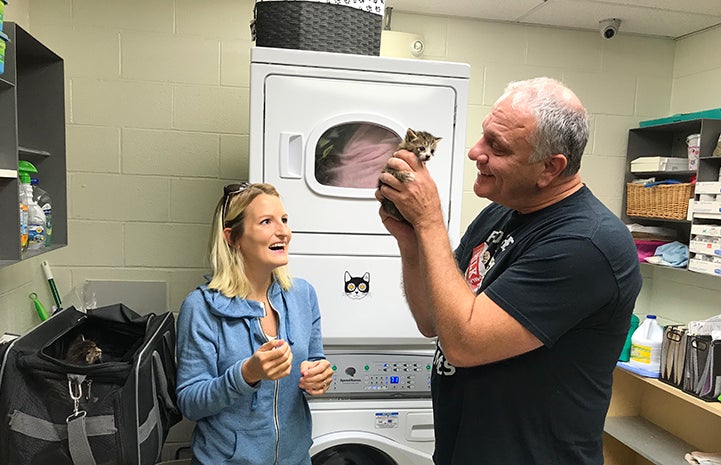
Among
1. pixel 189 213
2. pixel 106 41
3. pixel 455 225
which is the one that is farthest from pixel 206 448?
pixel 106 41

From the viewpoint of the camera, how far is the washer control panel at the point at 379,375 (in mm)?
1943

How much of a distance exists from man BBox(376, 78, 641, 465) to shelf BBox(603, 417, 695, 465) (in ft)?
4.63

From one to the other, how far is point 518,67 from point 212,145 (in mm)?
1626

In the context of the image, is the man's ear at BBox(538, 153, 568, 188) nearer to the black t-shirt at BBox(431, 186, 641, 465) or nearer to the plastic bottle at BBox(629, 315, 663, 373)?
the black t-shirt at BBox(431, 186, 641, 465)

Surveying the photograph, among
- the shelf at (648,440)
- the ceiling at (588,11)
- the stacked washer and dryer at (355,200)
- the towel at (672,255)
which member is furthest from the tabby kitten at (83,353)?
the towel at (672,255)

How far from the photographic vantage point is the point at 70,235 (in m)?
2.50

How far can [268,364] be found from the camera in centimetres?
138

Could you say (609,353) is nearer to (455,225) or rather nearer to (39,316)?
(455,225)

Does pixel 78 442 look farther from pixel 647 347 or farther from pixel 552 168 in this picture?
pixel 647 347

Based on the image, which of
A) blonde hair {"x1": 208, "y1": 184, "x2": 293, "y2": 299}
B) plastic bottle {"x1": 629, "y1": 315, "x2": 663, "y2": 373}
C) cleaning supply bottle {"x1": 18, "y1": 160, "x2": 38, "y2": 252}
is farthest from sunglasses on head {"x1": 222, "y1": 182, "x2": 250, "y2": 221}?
plastic bottle {"x1": 629, "y1": 315, "x2": 663, "y2": 373}

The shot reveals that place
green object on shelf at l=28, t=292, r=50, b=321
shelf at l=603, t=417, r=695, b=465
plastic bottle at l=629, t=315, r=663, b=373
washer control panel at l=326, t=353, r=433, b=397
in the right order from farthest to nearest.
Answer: plastic bottle at l=629, t=315, r=663, b=373 → shelf at l=603, t=417, r=695, b=465 → green object on shelf at l=28, t=292, r=50, b=321 → washer control panel at l=326, t=353, r=433, b=397

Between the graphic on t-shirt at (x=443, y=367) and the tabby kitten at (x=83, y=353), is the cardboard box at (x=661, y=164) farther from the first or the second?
the tabby kitten at (x=83, y=353)

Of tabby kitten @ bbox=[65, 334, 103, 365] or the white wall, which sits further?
the white wall

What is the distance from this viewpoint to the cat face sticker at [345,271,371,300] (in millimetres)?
1920
